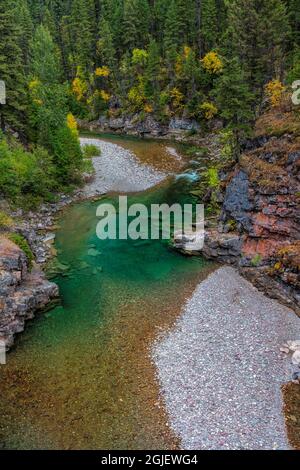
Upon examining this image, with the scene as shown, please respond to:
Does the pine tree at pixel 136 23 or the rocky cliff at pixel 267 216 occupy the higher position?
the pine tree at pixel 136 23

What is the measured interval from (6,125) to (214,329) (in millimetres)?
32939

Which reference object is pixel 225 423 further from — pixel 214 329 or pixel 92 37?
pixel 92 37

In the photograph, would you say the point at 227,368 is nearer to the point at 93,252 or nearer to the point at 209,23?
the point at 93,252

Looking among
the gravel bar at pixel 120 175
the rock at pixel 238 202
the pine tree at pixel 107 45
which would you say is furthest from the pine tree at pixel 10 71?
the pine tree at pixel 107 45

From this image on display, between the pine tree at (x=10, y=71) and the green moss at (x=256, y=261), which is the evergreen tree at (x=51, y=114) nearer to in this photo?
the pine tree at (x=10, y=71)

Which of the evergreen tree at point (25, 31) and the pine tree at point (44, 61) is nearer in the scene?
the pine tree at point (44, 61)

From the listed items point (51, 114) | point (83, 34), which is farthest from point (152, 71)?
point (51, 114)

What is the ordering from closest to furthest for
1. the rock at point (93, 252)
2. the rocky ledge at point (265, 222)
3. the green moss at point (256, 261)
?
the rocky ledge at point (265, 222) → the green moss at point (256, 261) → the rock at point (93, 252)

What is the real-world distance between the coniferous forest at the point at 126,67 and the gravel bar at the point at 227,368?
17479mm

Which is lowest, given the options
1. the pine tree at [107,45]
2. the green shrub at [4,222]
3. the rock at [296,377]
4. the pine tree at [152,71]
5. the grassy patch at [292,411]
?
the grassy patch at [292,411]

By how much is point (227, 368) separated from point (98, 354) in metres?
6.94

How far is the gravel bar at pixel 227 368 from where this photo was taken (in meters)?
16.9

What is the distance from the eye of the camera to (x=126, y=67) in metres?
71.7

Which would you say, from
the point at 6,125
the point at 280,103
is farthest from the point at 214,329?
the point at 6,125
